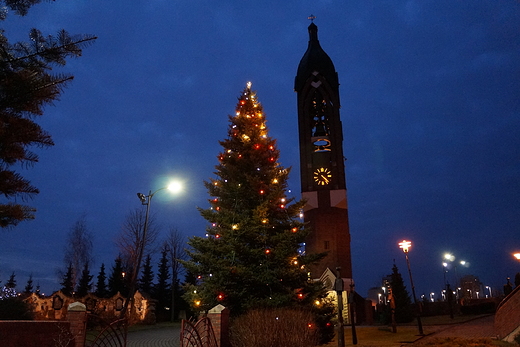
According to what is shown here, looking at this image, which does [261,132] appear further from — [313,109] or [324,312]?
[313,109]

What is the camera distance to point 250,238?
1705cm

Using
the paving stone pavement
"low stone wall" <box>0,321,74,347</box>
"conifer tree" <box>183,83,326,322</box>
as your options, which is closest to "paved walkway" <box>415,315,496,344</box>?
"conifer tree" <box>183,83,326,322</box>

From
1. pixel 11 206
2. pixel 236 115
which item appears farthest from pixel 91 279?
pixel 11 206

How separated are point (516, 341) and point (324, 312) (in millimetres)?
7789

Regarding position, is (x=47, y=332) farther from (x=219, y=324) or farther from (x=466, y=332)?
(x=466, y=332)

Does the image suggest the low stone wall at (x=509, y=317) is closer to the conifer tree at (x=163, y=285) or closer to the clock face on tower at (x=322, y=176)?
the clock face on tower at (x=322, y=176)

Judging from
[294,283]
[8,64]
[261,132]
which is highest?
[261,132]

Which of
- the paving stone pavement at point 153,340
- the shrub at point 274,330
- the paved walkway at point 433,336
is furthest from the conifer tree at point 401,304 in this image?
the shrub at point 274,330

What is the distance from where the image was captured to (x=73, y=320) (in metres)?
10.4

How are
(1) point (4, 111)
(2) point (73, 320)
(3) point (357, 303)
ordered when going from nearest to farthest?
(1) point (4, 111), (2) point (73, 320), (3) point (357, 303)

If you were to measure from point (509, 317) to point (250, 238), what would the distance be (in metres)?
12.1

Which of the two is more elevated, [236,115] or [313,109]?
[313,109]

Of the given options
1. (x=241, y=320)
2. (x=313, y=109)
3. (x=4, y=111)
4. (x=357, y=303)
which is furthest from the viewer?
(x=313, y=109)

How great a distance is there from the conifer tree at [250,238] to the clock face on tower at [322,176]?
91.4 feet
